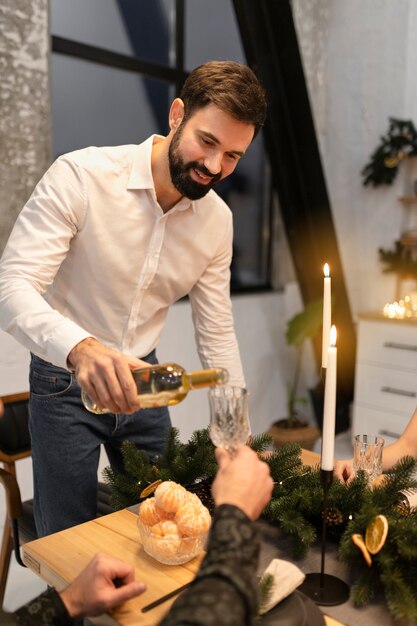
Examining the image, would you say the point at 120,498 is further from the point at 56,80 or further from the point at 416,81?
the point at 416,81

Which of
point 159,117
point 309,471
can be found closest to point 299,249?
point 159,117

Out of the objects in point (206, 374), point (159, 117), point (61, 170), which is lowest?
point (206, 374)

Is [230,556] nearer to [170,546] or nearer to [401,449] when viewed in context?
[170,546]

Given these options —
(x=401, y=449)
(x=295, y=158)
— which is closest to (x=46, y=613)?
(x=401, y=449)

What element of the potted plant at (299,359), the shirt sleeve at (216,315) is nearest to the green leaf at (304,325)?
the potted plant at (299,359)

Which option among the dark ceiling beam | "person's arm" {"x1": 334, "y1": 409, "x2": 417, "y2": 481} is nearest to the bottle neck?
"person's arm" {"x1": 334, "y1": 409, "x2": 417, "y2": 481}

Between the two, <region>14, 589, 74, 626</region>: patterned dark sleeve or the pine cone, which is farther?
the pine cone

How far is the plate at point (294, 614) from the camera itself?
29.7 inches

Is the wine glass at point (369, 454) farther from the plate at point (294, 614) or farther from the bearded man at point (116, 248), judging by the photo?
the bearded man at point (116, 248)

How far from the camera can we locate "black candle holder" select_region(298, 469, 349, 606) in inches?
34.3

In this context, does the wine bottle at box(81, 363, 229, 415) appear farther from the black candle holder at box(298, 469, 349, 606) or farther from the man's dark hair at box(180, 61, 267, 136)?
the man's dark hair at box(180, 61, 267, 136)

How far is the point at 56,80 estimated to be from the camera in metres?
2.74

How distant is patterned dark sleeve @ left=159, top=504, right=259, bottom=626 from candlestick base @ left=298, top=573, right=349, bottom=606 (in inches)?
11.2

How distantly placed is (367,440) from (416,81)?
352 cm
